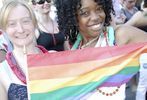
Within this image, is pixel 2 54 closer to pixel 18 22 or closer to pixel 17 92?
pixel 18 22

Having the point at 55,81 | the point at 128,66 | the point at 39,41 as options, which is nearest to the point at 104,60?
the point at 128,66

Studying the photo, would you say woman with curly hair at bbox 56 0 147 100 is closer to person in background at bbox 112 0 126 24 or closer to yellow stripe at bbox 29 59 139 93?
yellow stripe at bbox 29 59 139 93

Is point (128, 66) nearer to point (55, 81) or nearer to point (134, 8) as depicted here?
point (55, 81)

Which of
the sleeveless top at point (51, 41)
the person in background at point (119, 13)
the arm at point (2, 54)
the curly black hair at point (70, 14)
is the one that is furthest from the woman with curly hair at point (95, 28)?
the person in background at point (119, 13)

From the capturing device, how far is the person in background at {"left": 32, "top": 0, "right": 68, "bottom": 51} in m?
4.53

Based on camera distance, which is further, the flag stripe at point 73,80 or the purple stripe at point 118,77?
the purple stripe at point 118,77

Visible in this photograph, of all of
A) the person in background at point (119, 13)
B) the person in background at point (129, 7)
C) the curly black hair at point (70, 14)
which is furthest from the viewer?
the person in background at point (129, 7)

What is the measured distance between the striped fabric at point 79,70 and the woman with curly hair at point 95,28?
0.24 feet

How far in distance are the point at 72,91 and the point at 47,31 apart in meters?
2.26

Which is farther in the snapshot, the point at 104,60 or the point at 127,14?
the point at 127,14

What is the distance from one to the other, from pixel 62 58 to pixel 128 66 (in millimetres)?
450

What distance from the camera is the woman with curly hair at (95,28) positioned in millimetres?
2577

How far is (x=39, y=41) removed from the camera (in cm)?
447

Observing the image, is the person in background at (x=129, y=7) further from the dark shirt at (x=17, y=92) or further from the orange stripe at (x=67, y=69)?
the dark shirt at (x=17, y=92)
